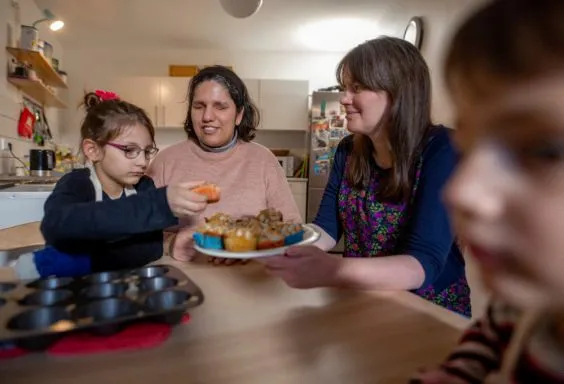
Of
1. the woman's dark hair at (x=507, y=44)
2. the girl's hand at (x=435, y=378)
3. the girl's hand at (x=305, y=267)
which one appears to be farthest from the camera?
the girl's hand at (x=305, y=267)

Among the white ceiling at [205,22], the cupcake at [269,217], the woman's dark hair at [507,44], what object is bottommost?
the cupcake at [269,217]

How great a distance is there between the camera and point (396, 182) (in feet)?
3.43

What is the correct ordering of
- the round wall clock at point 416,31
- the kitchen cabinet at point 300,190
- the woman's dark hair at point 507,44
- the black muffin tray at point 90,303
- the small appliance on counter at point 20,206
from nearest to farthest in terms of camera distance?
1. the woman's dark hair at point 507,44
2. the black muffin tray at point 90,303
3. the small appliance on counter at point 20,206
4. the round wall clock at point 416,31
5. the kitchen cabinet at point 300,190

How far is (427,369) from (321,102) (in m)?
4.11

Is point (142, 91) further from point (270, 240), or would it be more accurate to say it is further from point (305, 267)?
point (305, 267)

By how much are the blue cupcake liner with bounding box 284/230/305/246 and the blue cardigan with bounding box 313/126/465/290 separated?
252mm

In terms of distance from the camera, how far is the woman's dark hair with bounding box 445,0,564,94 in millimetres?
252

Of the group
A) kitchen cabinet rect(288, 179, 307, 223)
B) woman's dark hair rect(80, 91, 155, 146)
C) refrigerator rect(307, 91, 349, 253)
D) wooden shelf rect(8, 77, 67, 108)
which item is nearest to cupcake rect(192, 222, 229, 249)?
woman's dark hair rect(80, 91, 155, 146)

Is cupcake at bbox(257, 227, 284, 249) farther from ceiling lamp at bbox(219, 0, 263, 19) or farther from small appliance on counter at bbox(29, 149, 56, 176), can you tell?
small appliance on counter at bbox(29, 149, 56, 176)

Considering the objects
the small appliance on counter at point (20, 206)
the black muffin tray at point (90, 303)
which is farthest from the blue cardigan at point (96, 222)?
the small appliance on counter at point (20, 206)

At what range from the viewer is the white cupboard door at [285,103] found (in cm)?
479

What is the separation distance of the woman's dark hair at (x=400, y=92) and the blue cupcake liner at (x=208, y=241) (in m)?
0.46

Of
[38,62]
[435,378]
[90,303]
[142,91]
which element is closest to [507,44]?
[435,378]

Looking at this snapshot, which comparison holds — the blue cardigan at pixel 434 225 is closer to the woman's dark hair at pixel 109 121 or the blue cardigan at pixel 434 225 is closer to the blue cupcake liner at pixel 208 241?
the blue cupcake liner at pixel 208 241
